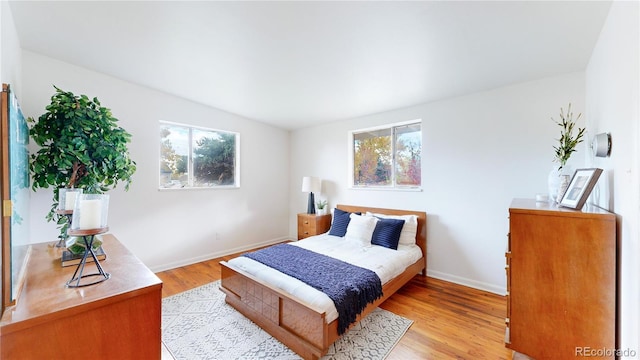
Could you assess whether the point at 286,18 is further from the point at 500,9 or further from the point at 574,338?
the point at 574,338

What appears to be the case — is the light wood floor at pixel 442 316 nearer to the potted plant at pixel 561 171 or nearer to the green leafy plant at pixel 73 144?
the potted plant at pixel 561 171

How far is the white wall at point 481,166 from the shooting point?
A: 2600 mm

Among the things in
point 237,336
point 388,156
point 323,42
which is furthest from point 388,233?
point 323,42

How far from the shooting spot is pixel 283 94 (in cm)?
335

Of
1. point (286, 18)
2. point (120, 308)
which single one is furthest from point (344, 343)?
point (286, 18)

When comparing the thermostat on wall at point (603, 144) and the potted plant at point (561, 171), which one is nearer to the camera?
the thermostat on wall at point (603, 144)

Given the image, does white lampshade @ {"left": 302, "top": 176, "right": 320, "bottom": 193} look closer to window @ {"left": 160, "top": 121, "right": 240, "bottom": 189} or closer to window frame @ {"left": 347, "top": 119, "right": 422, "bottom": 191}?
window frame @ {"left": 347, "top": 119, "right": 422, "bottom": 191}

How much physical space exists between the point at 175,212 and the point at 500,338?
4.06 m

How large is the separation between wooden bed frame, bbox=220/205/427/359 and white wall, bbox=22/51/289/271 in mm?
1539

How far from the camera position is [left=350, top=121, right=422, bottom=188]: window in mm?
3605

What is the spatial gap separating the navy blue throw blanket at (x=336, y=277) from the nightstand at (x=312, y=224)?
4.39 feet

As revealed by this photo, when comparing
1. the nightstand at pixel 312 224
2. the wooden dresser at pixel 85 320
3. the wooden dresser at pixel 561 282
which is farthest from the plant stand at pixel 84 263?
the nightstand at pixel 312 224

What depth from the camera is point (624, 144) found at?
132 centimetres

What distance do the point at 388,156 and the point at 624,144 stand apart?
2641 millimetres
